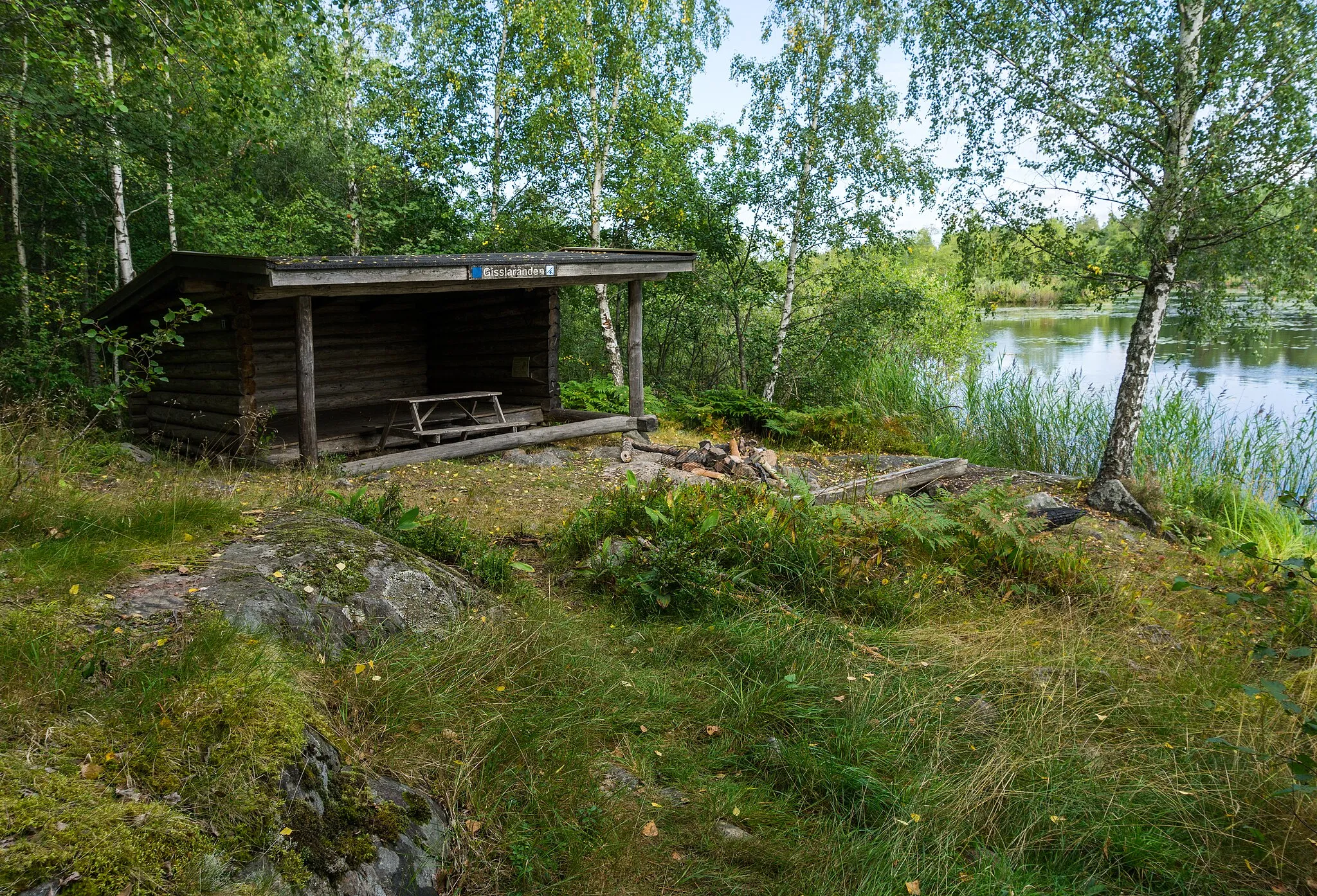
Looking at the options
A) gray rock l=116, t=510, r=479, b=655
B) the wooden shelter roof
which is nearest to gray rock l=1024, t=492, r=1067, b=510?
the wooden shelter roof

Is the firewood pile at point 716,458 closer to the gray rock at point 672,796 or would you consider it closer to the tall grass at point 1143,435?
the tall grass at point 1143,435

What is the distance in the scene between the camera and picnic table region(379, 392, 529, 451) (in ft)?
31.4

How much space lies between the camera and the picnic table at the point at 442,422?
377 inches

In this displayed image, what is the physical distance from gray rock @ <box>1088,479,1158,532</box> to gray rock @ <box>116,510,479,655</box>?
799 cm

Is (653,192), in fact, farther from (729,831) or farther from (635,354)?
(729,831)

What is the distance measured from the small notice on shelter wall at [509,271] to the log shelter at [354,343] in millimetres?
14

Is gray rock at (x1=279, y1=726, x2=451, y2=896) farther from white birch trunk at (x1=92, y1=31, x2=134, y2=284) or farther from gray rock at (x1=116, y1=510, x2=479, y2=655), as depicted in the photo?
white birch trunk at (x1=92, y1=31, x2=134, y2=284)

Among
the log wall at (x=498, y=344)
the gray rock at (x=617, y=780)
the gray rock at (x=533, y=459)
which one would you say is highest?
the log wall at (x=498, y=344)

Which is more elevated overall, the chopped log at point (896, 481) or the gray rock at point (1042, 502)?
the chopped log at point (896, 481)

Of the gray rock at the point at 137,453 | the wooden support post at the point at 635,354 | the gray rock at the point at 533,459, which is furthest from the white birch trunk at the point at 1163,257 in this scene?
the gray rock at the point at 137,453

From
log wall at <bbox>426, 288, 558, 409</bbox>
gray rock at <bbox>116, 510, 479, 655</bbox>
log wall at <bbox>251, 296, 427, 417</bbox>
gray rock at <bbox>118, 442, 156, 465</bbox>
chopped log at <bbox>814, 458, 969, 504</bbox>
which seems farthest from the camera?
log wall at <bbox>426, 288, 558, 409</bbox>

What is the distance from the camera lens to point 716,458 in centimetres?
990

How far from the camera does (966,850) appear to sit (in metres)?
2.82

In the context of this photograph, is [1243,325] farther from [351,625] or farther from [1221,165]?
[351,625]
